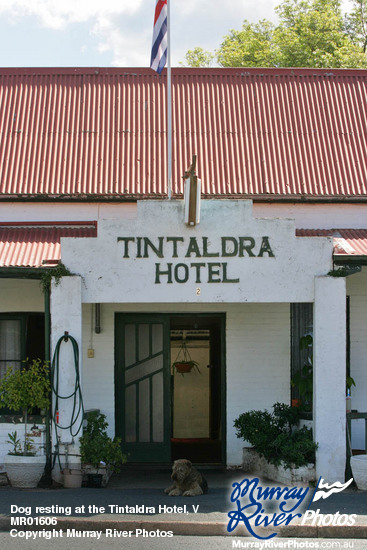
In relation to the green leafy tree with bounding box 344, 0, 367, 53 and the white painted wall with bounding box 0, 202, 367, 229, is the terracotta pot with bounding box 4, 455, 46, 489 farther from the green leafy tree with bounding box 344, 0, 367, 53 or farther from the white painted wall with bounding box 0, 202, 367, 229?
the green leafy tree with bounding box 344, 0, 367, 53

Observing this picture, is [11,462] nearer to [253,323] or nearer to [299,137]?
[253,323]

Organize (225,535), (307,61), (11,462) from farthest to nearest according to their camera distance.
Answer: (307,61), (11,462), (225,535)

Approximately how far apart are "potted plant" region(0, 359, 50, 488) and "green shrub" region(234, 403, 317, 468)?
9.68 feet

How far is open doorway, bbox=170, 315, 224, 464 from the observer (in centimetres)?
1414

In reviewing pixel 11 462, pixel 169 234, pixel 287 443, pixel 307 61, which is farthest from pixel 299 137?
pixel 307 61

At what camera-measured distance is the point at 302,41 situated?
1127 inches

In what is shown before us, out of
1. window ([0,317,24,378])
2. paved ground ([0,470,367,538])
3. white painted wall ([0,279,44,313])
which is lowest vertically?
paved ground ([0,470,367,538])

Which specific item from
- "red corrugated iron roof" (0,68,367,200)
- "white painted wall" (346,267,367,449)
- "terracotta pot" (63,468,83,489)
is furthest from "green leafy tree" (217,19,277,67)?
"terracotta pot" (63,468,83,489)

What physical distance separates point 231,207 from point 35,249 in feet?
9.69

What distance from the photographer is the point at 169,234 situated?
11109 mm

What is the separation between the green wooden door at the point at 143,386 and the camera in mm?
13148

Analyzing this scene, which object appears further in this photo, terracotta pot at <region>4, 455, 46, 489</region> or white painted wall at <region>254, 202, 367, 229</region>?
white painted wall at <region>254, 202, 367, 229</region>

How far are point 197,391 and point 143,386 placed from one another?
3624mm

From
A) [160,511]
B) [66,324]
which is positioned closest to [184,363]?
[66,324]
